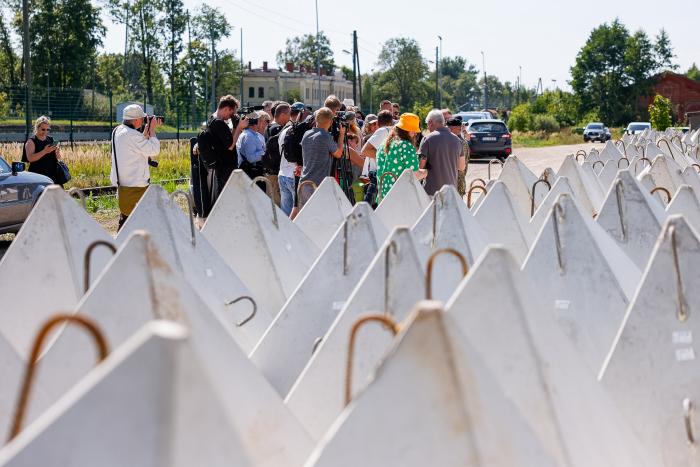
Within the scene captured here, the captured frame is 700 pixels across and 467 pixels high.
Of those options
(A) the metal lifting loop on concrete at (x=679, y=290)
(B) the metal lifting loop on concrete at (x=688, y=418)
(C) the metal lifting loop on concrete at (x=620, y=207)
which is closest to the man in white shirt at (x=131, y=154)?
(C) the metal lifting loop on concrete at (x=620, y=207)

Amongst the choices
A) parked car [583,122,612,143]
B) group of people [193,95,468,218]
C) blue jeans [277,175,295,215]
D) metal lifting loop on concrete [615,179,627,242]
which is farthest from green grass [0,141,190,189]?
parked car [583,122,612,143]

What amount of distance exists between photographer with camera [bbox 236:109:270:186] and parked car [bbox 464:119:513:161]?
2030 centimetres

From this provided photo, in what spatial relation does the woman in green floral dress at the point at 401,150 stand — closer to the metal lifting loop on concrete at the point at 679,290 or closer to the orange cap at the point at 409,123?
the orange cap at the point at 409,123

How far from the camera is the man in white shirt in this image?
876 centimetres

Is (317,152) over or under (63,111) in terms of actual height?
under

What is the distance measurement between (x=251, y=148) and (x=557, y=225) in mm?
5914

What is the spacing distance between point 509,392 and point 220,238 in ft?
12.1

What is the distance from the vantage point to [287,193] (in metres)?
10.3

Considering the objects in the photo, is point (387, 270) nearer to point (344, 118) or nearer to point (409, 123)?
point (409, 123)

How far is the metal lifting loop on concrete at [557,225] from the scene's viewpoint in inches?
185

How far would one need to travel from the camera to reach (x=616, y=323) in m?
4.64

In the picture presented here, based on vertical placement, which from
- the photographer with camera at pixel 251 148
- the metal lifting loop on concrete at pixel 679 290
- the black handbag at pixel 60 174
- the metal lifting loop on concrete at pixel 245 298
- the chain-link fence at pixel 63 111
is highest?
the chain-link fence at pixel 63 111

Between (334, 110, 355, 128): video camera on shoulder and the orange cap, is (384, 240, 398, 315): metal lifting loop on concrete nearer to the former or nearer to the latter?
the orange cap

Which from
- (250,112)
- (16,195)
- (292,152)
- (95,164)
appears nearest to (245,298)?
(292,152)
